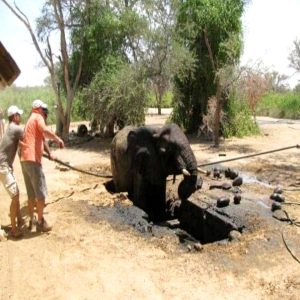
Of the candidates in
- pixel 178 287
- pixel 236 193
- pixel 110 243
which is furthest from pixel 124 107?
pixel 178 287

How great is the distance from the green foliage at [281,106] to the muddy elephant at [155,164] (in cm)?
2849

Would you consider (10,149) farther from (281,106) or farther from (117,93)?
(281,106)

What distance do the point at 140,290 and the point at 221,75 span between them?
1382 centimetres

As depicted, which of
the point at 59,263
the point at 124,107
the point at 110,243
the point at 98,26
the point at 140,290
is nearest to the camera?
the point at 140,290

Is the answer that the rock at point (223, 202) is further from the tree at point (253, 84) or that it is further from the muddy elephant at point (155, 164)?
the tree at point (253, 84)

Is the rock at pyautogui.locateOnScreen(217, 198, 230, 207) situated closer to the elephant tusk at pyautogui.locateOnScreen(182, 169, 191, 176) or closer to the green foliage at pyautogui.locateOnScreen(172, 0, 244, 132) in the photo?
the elephant tusk at pyautogui.locateOnScreen(182, 169, 191, 176)

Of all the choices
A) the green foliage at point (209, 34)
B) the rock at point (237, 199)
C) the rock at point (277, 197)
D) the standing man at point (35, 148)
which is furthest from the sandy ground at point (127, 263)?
the green foliage at point (209, 34)

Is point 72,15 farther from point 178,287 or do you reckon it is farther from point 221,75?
point 178,287

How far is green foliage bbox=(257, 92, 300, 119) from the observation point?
119 ft

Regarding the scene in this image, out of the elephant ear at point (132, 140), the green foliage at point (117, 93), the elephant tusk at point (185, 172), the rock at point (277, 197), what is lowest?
the rock at point (277, 197)

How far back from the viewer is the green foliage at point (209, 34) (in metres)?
19.2

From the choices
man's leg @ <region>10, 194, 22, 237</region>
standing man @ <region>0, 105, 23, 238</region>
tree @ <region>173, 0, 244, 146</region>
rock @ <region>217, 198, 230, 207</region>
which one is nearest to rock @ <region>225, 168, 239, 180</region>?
rock @ <region>217, 198, 230, 207</region>

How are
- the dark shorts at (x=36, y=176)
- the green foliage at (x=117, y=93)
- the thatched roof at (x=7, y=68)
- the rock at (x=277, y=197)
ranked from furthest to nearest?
the green foliage at (x=117, y=93) → the rock at (x=277, y=197) → the thatched roof at (x=7, y=68) → the dark shorts at (x=36, y=176)

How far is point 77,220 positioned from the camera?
8.32 meters
